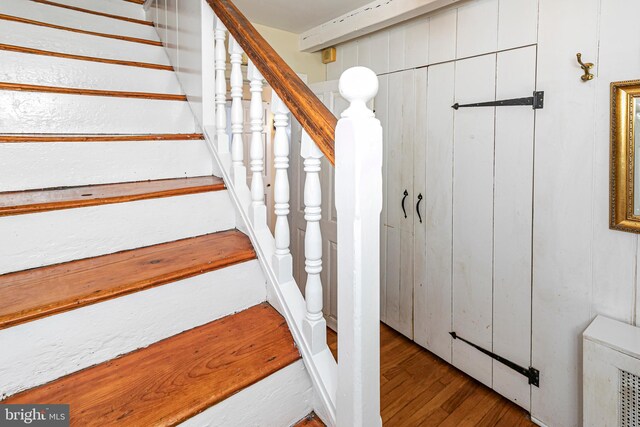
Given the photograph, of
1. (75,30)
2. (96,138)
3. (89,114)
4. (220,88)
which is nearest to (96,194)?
(96,138)

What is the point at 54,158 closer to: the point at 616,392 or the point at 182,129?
the point at 182,129

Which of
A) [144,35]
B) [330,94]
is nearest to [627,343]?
[330,94]

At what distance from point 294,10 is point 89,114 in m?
1.68

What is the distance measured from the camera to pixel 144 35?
2.18 meters

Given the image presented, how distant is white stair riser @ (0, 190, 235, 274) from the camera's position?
1.01 metres

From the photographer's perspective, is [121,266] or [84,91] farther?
[84,91]

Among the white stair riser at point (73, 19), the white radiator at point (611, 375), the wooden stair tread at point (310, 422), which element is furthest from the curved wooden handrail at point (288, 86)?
the white radiator at point (611, 375)

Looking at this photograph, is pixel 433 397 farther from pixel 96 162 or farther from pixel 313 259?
pixel 96 162

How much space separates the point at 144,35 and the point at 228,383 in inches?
86.6

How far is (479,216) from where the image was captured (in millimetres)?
2137

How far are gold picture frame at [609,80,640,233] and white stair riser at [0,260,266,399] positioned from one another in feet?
5.22

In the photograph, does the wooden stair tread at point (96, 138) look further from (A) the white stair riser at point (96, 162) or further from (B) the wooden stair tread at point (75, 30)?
(B) the wooden stair tread at point (75, 30)

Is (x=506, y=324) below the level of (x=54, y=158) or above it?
below

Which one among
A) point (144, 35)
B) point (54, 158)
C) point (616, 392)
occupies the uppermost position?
point (144, 35)
